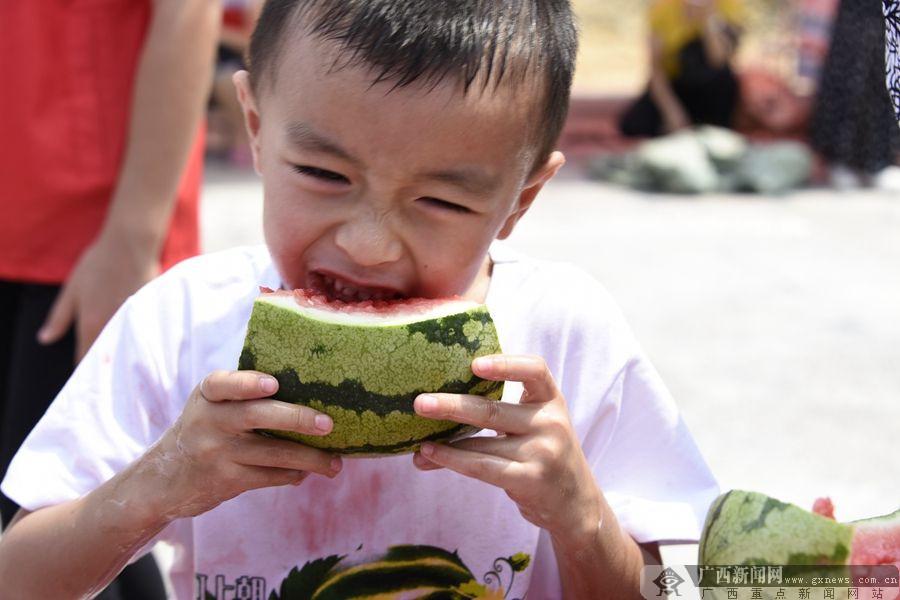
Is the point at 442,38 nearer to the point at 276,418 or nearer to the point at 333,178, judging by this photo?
the point at 333,178

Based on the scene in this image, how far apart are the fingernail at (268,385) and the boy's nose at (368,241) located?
260 millimetres

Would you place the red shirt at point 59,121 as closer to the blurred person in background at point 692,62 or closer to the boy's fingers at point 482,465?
the boy's fingers at point 482,465

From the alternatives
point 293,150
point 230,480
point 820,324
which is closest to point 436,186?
point 293,150

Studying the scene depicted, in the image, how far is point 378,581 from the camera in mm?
1960

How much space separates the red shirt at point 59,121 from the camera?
2.68m

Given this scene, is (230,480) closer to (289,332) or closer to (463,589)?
(289,332)

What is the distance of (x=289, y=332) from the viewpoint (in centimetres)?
163

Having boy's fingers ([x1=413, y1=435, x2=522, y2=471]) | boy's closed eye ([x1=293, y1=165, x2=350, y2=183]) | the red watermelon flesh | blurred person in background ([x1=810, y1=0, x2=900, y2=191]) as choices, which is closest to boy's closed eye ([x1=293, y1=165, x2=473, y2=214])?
boy's closed eye ([x1=293, y1=165, x2=350, y2=183])

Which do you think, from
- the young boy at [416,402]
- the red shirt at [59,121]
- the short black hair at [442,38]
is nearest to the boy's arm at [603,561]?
the young boy at [416,402]

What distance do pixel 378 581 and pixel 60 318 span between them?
45.8 inches

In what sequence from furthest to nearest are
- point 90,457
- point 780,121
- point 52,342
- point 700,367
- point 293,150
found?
point 780,121
point 700,367
point 52,342
point 90,457
point 293,150

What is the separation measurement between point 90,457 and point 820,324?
5.49 meters

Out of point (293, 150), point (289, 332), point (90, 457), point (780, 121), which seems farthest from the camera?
point (780, 121)

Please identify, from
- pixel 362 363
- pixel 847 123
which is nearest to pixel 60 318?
pixel 362 363
